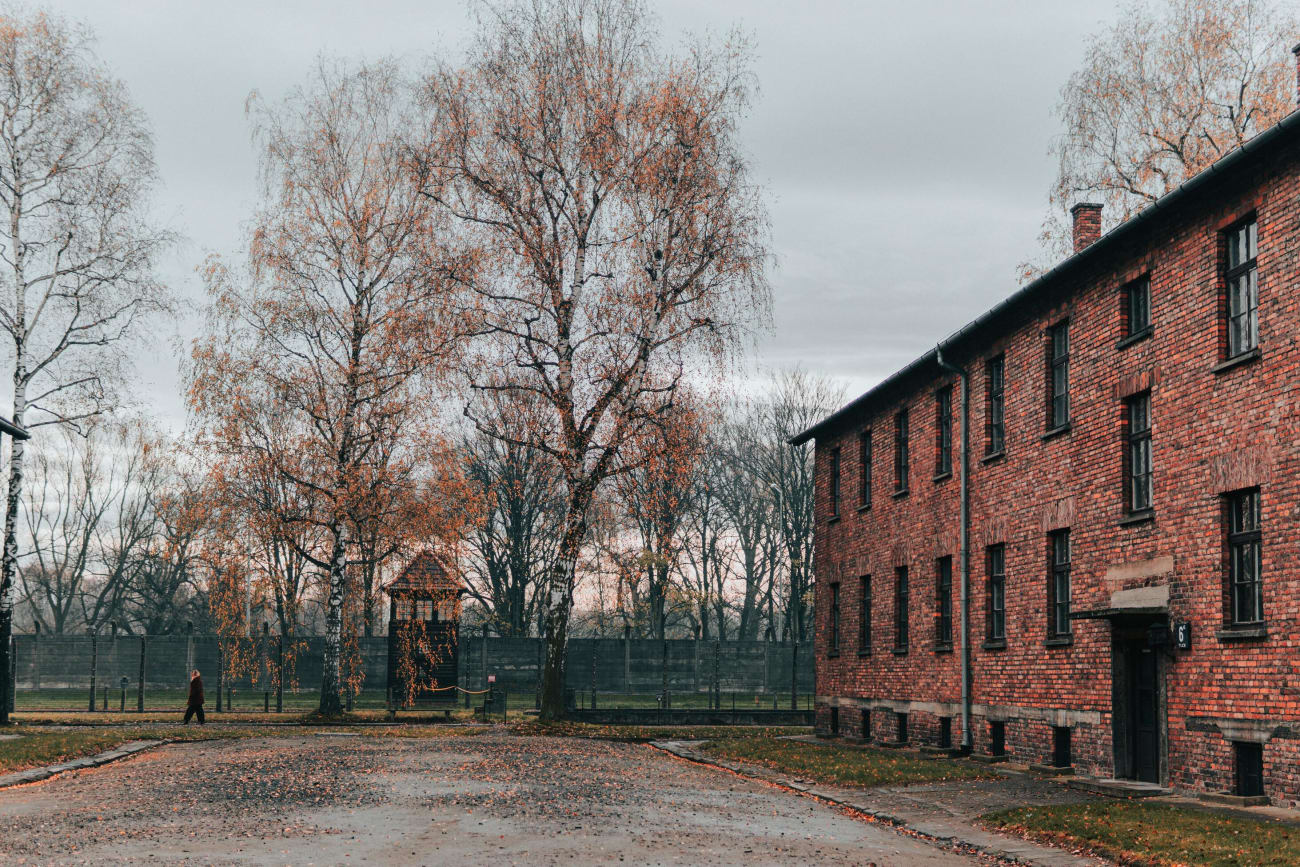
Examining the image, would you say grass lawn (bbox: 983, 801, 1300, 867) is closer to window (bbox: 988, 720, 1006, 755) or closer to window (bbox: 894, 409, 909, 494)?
window (bbox: 988, 720, 1006, 755)

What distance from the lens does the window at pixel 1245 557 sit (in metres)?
15.8

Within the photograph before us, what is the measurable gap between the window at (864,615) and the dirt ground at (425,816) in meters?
9.59

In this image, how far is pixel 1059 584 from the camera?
21.3 m

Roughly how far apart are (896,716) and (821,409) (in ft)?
108

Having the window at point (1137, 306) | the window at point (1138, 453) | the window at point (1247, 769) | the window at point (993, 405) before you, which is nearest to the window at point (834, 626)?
the window at point (993, 405)

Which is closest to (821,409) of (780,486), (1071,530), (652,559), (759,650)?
(780,486)

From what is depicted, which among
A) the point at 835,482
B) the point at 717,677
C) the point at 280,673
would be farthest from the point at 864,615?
the point at 280,673

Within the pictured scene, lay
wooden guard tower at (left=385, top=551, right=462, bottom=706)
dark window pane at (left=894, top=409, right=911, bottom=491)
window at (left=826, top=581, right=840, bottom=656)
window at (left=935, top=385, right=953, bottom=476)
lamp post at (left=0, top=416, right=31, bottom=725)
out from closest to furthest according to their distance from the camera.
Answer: window at (left=935, top=385, right=953, bottom=476), dark window pane at (left=894, top=409, right=911, bottom=491), lamp post at (left=0, top=416, right=31, bottom=725), window at (left=826, top=581, right=840, bottom=656), wooden guard tower at (left=385, top=551, right=462, bottom=706)

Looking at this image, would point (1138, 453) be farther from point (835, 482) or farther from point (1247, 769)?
point (835, 482)

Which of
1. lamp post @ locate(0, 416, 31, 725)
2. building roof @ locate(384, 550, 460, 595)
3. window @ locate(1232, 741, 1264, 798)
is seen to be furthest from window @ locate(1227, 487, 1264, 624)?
lamp post @ locate(0, 416, 31, 725)

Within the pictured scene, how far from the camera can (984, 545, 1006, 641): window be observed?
2369 cm

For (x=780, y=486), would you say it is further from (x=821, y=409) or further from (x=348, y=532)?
(x=348, y=532)

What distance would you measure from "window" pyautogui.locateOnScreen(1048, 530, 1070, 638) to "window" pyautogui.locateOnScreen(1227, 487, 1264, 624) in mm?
4702

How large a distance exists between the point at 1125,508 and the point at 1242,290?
3.68 metres
